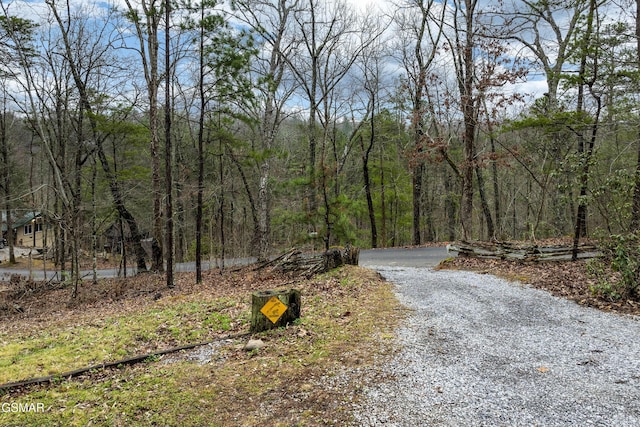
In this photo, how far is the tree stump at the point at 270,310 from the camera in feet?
18.4

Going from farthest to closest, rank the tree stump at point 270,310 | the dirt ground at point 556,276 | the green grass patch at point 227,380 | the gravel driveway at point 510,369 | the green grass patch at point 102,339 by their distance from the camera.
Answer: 1. the dirt ground at point 556,276
2. the tree stump at point 270,310
3. the green grass patch at point 102,339
4. the green grass patch at point 227,380
5. the gravel driveway at point 510,369

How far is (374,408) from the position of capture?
10.9 feet

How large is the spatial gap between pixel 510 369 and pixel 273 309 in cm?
316

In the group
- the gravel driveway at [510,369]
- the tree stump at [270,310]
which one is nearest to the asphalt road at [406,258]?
the gravel driveway at [510,369]

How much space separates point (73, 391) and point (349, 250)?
24.7ft

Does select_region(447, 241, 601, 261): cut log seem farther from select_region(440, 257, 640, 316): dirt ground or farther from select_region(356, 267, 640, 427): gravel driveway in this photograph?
select_region(356, 267, 640, 427): gravel driveway

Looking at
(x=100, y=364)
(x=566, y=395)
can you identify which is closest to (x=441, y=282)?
(x=566, y=395)

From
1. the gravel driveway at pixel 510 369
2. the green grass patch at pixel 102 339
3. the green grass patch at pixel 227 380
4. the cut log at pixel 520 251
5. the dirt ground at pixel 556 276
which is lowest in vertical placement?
the green grass patch at pixel 102 339

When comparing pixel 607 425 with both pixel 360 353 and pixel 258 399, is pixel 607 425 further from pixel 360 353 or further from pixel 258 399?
pixel 258 399

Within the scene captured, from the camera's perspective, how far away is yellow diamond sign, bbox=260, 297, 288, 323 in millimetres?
5617

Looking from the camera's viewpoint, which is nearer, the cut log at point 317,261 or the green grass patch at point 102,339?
the green grass patch at point 102,339

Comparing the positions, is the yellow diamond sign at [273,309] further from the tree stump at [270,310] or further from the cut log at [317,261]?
the cut log at [317,261]

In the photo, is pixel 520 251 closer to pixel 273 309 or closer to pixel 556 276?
pixel 556 276

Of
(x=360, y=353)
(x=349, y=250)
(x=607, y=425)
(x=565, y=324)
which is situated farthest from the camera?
(x=349, y=250)
